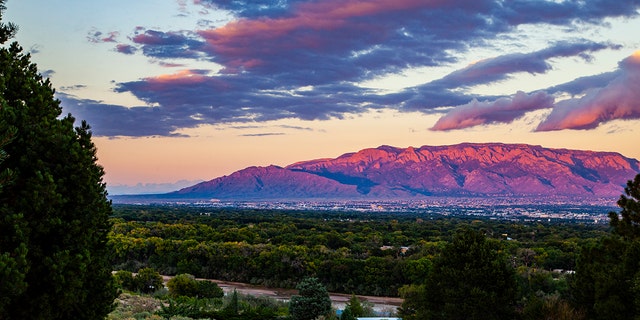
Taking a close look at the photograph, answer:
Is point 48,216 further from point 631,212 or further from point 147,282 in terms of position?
point 147,282

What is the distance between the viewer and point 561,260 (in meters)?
43.6

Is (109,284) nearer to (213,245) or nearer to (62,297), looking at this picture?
(62,297)

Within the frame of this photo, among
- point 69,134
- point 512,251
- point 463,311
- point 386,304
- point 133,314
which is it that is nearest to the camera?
point 69,134

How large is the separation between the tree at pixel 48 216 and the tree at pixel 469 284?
10039 mm

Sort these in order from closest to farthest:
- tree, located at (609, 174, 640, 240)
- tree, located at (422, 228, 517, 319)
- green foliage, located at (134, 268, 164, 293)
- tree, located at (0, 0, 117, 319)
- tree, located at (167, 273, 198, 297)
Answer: tree, located at (0, 0, 117, 319), tree, located at (609, 174, 640, 240), tree, located at (422, 228, 517, 319), tree, located at (167, 273, 198, 297), green foliage, located at (134, 268, 164, 293)

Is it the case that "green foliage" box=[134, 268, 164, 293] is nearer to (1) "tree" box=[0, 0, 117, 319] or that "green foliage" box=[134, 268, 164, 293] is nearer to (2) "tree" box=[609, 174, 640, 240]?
(1) "tree" box=[0, 0, 117, 319]

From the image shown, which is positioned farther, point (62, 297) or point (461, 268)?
point (461, 268)

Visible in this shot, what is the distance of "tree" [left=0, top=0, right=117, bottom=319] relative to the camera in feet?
24.3

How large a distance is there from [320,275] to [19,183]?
119ft

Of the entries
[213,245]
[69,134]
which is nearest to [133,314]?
[69,134]

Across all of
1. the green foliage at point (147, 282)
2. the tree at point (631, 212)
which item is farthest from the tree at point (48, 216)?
the green foliage at point (147, 282)

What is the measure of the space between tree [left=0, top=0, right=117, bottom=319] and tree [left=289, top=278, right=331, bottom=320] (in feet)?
42.0

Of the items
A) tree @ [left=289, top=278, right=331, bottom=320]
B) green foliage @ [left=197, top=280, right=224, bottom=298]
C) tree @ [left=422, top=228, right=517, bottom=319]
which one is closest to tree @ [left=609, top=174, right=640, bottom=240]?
tree @ [left=422, top=228, right=517, bottom=319]

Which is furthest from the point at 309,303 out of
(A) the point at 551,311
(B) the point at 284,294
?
(B) the point at 284,294
